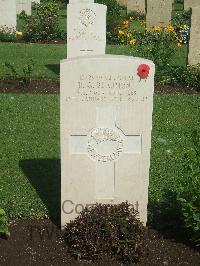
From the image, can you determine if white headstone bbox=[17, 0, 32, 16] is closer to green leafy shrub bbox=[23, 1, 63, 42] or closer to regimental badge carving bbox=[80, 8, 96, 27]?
green leafy shrub bbox=[23, 1, 63, 42]

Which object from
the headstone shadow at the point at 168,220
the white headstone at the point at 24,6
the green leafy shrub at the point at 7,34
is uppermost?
the white headstone at the point at 24,6

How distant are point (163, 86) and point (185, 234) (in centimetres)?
608

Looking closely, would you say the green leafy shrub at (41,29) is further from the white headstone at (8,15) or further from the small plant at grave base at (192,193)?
the small plant at grave base at (192,193)

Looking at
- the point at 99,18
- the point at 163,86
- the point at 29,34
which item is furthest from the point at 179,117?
the point at 29,34

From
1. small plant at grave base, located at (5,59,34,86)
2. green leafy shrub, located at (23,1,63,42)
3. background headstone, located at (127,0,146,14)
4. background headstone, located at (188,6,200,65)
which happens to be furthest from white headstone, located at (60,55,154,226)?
background headstone, located at (127,0,146,14)

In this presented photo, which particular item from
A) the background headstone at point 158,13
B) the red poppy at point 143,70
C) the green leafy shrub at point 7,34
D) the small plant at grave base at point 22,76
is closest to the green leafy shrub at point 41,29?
the green leafy shrub at point 7,34

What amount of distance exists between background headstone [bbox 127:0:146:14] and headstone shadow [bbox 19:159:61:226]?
53.9 feet

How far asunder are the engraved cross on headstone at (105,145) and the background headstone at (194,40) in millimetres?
7363

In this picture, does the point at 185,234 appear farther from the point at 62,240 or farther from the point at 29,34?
the point at 29,34

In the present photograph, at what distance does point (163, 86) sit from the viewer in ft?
33.7

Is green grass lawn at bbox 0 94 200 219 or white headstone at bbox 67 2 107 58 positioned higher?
white headstone at bbox 67 2 107 58

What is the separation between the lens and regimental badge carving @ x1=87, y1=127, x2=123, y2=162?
166 inches

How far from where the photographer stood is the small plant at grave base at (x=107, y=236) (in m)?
4.04

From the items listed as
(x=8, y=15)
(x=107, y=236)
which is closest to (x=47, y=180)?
(x=107, y=236)
